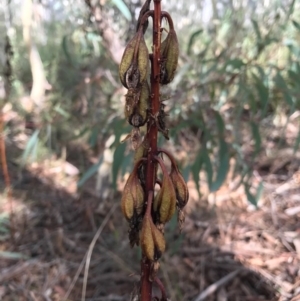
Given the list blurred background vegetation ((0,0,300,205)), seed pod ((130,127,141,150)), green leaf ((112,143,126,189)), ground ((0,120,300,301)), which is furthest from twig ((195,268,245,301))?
seed pod ((130,127,141,150))

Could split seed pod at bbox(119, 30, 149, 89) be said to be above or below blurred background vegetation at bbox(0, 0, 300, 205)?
below

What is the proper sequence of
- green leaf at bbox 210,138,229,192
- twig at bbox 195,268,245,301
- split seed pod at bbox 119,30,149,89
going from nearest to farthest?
split seed pod at bbox 119,30,149,89, twig at bbox 195,268,245,301, green leaf at bbox 210,138,229,192

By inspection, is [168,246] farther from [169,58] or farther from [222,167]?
[169,58]

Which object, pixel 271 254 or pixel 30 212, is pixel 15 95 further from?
pixel 271 254

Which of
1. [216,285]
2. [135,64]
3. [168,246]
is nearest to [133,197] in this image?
[135,64]

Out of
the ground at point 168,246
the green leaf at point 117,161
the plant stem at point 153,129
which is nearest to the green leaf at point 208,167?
the ground at point 168,246

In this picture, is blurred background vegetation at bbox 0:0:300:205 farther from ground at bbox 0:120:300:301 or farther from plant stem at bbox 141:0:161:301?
plant stem at bbox 141:0:161:301

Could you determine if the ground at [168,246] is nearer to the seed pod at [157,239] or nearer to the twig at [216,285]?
the twig at [216,285]
